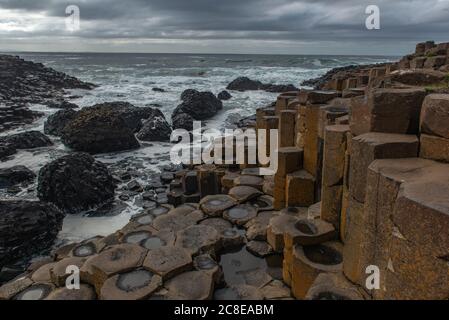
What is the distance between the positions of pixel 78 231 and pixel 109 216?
0.71 m

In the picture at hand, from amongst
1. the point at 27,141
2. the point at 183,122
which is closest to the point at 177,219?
the point at 27,141

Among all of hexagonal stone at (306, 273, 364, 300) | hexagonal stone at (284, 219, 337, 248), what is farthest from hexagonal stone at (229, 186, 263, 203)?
hexagonal stone at (306, 273, 364, 300)

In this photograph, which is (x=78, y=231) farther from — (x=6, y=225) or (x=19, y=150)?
(x=19, y=150)

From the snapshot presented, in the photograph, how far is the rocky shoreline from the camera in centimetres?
240

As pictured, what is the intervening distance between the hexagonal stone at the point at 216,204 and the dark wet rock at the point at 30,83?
726 inches

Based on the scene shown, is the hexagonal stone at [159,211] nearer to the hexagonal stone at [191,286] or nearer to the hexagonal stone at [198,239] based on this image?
the hexagonal stone at [198,239]

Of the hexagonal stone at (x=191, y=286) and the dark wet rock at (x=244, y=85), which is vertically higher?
the dark wet rock at (x=244, y=85)

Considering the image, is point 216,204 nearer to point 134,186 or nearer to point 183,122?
point 134,186

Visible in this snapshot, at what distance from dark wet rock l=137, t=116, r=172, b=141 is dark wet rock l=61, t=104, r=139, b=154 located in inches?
34.7

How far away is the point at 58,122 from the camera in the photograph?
1390cm

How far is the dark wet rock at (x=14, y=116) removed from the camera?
50.2 ft

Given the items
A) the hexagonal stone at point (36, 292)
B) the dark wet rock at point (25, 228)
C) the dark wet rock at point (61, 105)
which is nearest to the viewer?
the hexagonal stone at point (36, 292)

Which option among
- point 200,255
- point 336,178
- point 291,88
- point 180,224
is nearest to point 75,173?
point 180,224

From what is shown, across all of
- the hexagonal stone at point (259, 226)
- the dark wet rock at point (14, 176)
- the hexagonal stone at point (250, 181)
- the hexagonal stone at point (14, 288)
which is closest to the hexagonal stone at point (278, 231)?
the hexagonal stone at point (259, 226)
